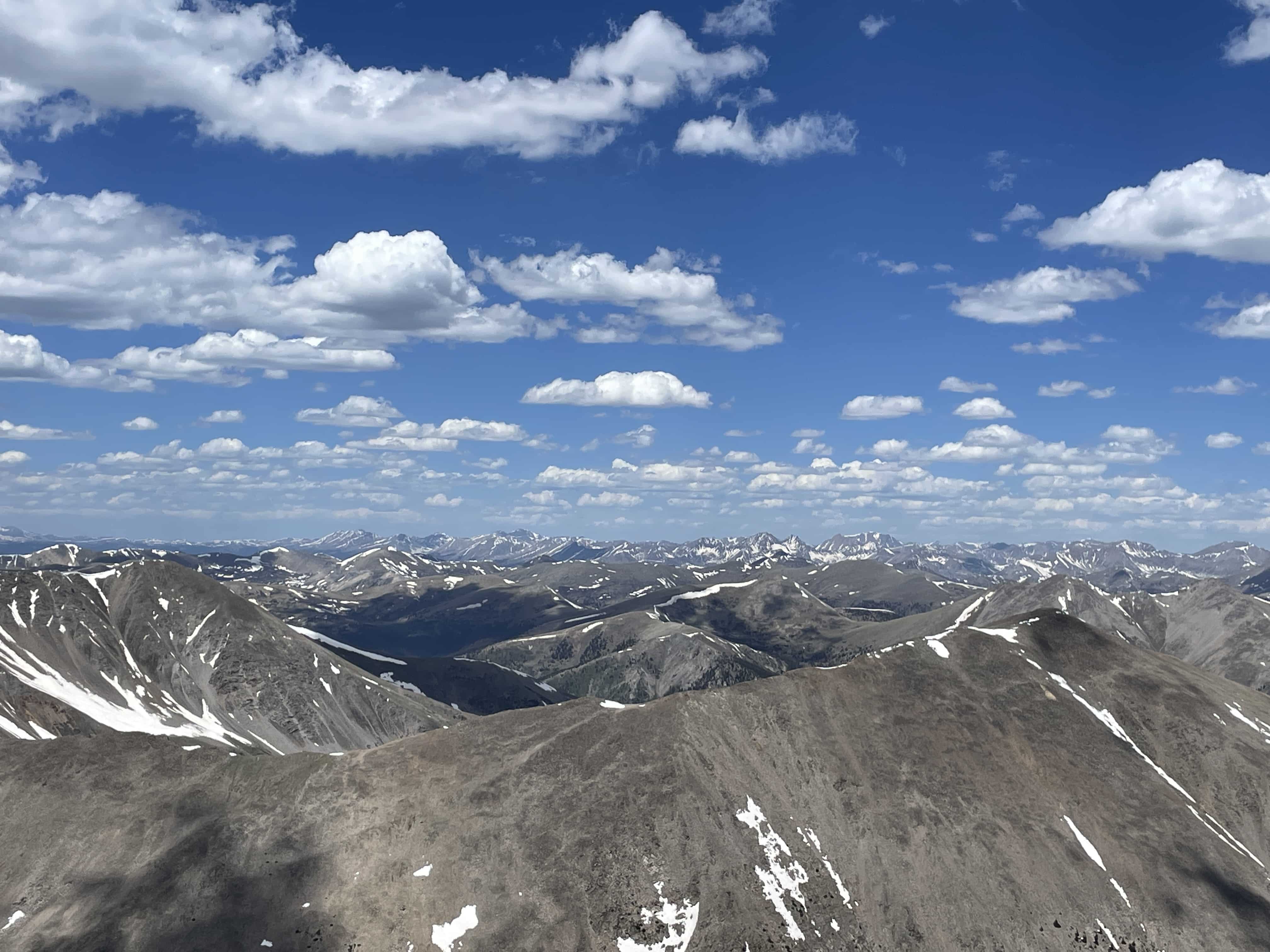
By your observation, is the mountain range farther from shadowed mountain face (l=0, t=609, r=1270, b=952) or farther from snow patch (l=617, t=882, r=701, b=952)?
shadowed mountain face (l=0, t=609, r=1270, b=952)

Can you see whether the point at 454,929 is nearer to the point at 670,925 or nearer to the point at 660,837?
the point at 670,925

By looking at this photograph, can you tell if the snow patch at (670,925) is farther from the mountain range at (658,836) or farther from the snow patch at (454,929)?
the snow patch at (454,929)

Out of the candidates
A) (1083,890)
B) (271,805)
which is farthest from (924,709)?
(271,805)

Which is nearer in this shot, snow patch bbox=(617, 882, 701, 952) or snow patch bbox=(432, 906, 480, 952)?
snow patch bbox=(432, 906, 480, 952)

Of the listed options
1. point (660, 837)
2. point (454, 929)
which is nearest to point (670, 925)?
point (660, 837)

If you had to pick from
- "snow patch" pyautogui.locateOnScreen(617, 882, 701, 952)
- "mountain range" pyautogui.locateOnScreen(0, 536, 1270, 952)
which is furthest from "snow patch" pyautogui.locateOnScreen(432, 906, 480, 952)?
"snow patch" pyautogui.locateOnScreen(617, 882, 701, 952)

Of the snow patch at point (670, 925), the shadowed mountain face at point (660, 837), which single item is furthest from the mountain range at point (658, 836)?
the shadowed mountain face at point (660, 837)

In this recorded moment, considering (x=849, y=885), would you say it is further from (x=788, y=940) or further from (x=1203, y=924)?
(x=1203, y=924)

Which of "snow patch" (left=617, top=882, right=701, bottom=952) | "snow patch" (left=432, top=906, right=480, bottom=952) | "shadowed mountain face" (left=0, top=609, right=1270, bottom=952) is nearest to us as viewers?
"snow patch" (left=432, top=906, right=480, bottom=952)
